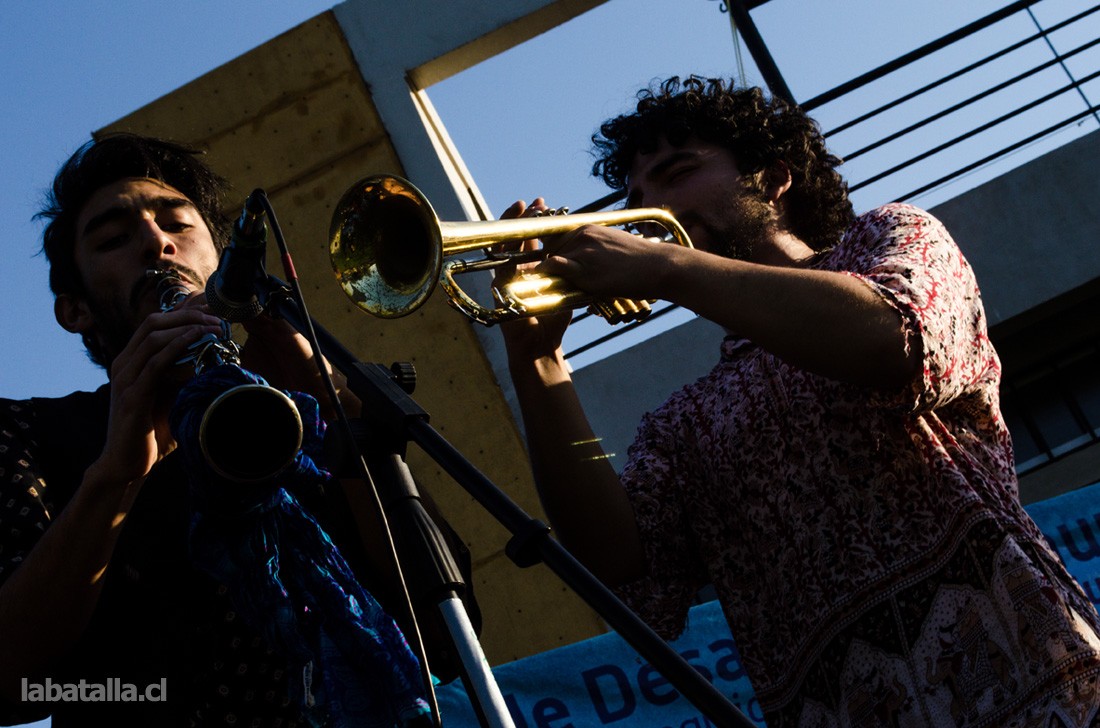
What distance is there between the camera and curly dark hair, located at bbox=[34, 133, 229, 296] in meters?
2.62

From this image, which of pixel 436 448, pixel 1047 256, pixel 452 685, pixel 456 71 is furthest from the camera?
pixel 456 71

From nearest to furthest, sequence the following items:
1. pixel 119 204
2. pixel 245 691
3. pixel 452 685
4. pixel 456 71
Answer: pixel 245 691 < pixel 119 204 < pixel 452 685 < pixel 456 71

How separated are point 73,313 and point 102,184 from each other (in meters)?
0.32

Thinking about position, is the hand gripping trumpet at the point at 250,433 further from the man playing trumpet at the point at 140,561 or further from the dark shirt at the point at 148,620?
the dark shirt at the point at 148,620

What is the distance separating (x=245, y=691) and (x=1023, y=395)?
4.72 metres

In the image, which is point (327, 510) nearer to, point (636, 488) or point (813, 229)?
point (636, 488)

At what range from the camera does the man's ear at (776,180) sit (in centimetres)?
291

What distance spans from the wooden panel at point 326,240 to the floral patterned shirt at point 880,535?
228 centimetres

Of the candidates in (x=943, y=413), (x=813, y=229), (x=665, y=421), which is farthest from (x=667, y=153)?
(x=943, y=413)

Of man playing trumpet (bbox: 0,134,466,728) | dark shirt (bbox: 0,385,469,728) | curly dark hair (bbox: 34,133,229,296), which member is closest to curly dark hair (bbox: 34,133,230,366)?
curly dark hair (bbox: 34,133,229,296)

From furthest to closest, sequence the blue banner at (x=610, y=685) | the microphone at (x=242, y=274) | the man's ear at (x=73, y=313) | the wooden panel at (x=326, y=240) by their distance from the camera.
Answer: the wooden panel at (x=326, y=240)
the blue banner at (x=610, y=685)
the man's ear at (x=73, y=313)
the microphone at (x=242, y=274)

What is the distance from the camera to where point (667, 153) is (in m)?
2.95

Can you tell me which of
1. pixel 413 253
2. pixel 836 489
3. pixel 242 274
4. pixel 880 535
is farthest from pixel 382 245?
pixel 880 535

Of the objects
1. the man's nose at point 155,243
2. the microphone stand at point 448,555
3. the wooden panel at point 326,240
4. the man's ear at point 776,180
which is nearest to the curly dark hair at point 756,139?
the man's ear at point 776,180
